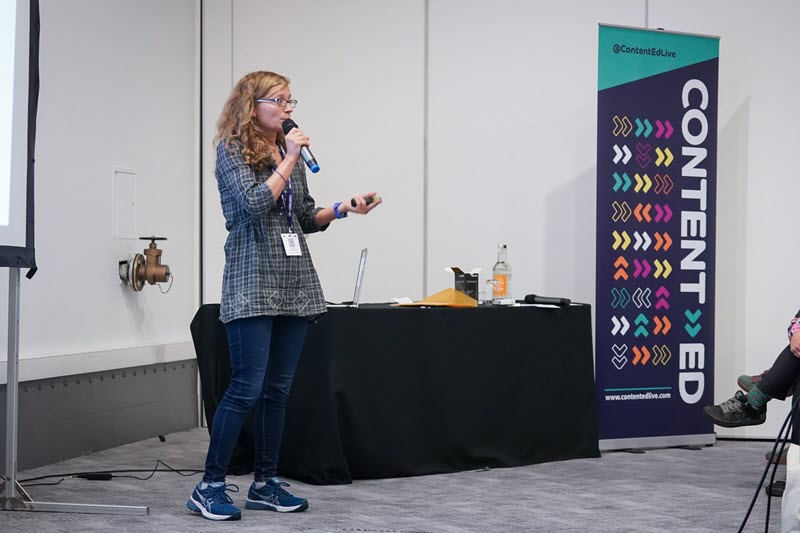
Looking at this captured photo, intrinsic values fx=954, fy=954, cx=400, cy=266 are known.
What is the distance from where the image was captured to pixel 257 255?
2936 millimetres

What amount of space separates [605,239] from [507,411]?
1001mm

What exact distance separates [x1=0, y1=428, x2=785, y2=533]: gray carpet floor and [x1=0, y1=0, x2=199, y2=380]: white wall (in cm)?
58

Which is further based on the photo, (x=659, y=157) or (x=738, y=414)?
(x=659, y=157)

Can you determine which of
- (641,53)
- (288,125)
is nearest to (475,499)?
(288,125)

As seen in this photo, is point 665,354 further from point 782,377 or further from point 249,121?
point 249,121

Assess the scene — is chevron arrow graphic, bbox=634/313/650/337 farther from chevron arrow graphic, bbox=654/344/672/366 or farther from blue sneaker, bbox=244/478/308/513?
blue sneaker, bbox=244/478/308/513

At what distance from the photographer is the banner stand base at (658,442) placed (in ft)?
14.6

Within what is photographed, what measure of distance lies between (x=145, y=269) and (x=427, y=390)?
1.71m

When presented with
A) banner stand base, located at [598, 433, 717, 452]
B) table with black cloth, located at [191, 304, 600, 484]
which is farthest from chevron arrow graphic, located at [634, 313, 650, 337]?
banner stand base, located at [598, 433, 717, 452]

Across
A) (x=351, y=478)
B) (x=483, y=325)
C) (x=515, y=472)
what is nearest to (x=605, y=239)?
(x=483, y=325)

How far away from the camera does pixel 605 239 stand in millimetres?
4465

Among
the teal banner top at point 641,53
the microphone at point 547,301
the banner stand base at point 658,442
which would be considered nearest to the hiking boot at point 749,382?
the banner stand base at point 658,442

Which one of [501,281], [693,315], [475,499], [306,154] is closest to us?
[306,154]

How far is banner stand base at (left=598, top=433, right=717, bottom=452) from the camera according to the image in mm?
4441
